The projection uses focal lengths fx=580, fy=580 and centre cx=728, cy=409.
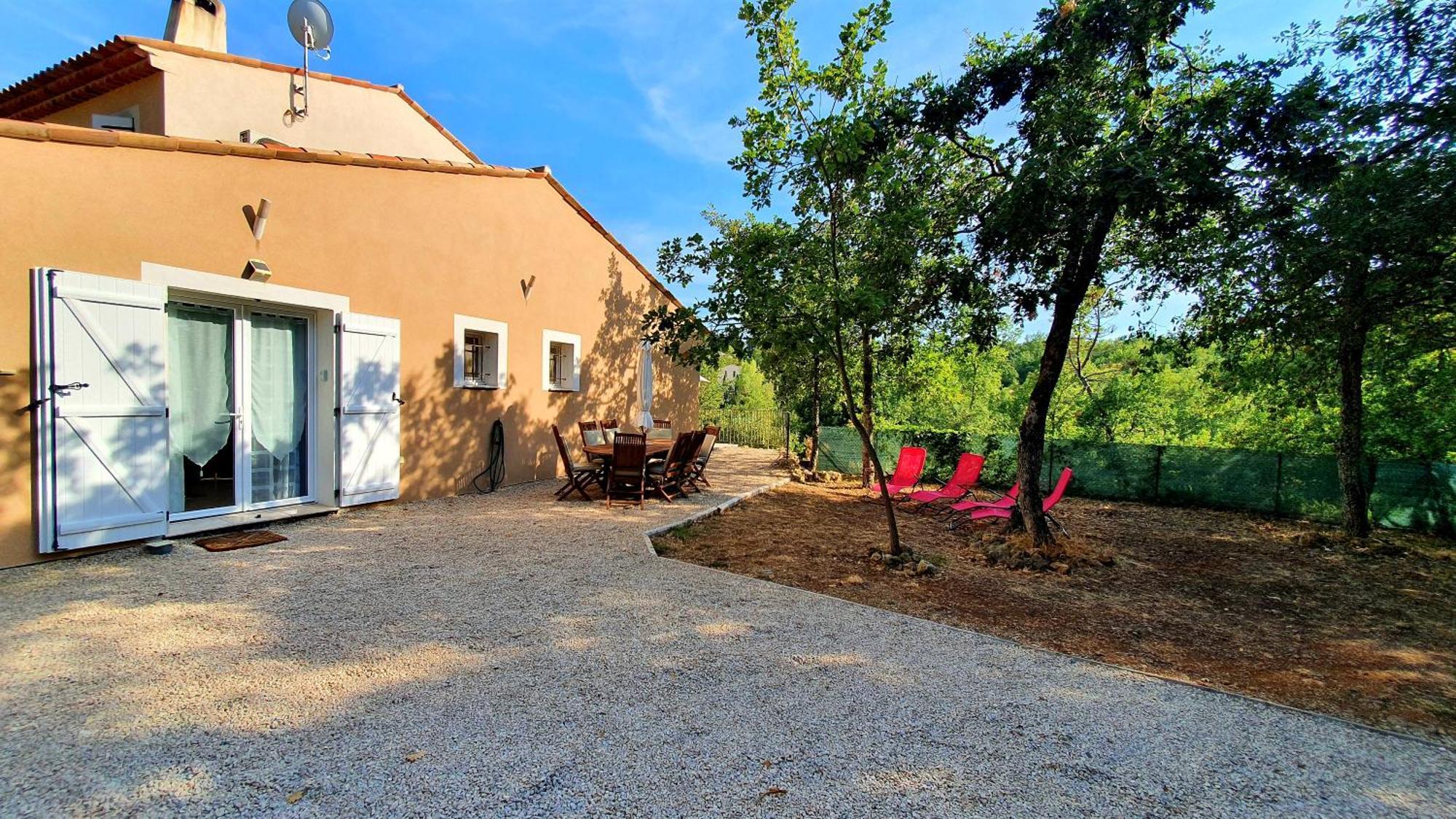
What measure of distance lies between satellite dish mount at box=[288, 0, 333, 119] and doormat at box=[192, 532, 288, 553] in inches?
249

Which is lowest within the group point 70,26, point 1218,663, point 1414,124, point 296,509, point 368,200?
point 1218,663

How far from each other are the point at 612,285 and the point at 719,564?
290 inches

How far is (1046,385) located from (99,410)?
8.40m

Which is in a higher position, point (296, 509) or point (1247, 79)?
point (1247, 79)

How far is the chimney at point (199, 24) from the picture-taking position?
27.0 ft

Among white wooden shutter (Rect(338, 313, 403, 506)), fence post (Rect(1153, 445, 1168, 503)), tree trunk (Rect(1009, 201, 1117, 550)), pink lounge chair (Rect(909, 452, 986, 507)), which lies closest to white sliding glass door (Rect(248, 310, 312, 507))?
white wooden shutter (Rect(338, 313, 403, 506))

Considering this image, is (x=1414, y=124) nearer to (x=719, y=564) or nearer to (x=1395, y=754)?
(x=1395, y=754)

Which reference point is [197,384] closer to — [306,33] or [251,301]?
[251,301]

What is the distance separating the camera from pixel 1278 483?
828 cm

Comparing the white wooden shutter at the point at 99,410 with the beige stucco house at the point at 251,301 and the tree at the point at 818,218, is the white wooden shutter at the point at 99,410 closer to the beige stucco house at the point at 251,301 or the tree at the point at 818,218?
the beige stucco house at the point at 251,301

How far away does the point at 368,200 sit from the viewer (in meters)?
6.58

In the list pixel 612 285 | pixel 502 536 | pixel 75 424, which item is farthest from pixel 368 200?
pixel 612 285

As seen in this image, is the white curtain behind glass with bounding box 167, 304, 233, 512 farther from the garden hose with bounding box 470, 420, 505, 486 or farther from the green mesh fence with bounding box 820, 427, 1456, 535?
the green mesh fence with bounding box 820, 427, 1456, 535

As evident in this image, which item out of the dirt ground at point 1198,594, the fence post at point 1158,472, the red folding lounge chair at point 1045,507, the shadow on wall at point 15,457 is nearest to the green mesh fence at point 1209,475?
the fence post at point 1158,472
